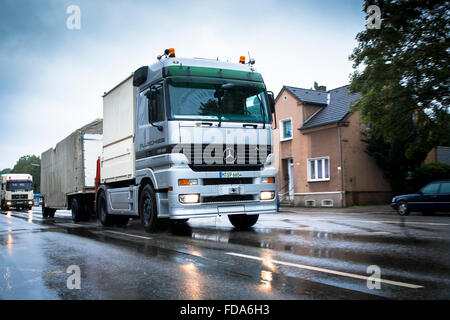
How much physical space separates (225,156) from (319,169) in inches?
818

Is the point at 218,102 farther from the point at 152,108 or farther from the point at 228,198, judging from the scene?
the point at 228,198

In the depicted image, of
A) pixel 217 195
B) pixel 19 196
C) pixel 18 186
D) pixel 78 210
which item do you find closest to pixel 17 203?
pixel 19 196

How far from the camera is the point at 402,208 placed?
19.2 meters

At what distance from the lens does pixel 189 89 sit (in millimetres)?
10133

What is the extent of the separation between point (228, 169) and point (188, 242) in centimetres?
198

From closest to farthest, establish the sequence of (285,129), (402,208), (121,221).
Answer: (121,221)
(402,208)
(285,129)

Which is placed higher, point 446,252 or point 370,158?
point 370,158

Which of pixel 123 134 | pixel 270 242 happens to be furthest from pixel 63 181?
pixel 270 242

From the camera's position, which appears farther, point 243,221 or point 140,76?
point 243,221

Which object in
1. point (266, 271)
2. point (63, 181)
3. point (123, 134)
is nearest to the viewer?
point (266, 271)

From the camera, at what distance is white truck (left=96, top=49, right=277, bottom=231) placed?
983 cm

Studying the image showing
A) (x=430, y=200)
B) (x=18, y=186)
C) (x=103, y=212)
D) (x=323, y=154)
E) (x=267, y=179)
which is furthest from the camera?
(x=18, y=186)

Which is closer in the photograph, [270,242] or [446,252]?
[446,252]
